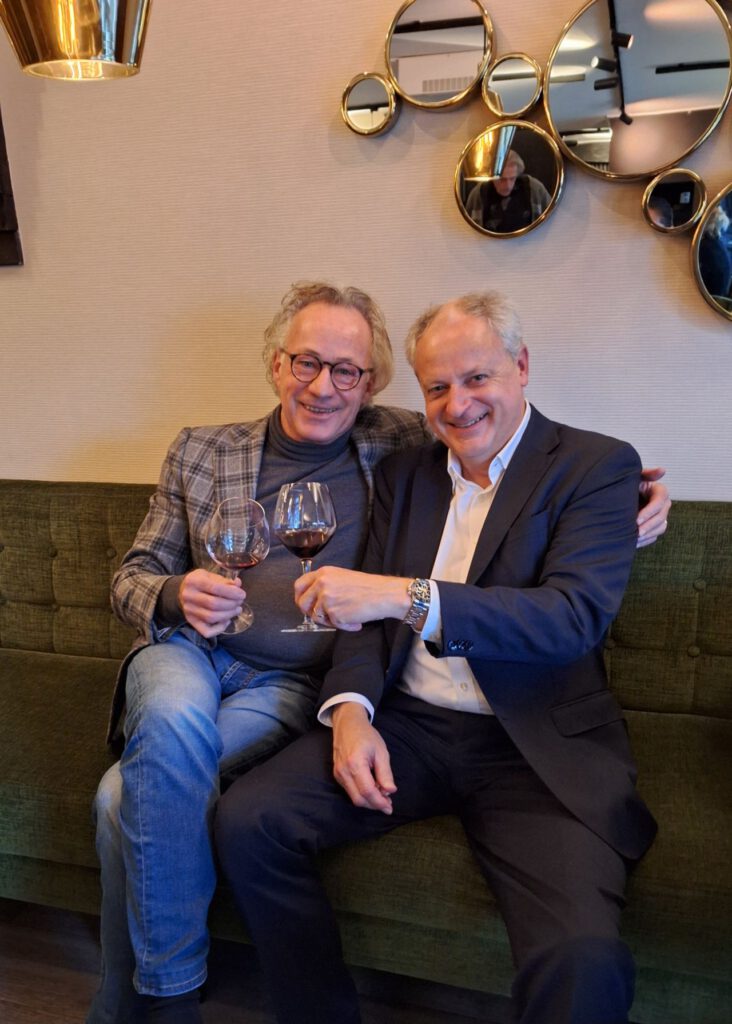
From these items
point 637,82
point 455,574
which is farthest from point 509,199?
point 455,574

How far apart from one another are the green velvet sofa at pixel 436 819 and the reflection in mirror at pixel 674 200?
63 cm

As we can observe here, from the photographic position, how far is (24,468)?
8.91 feet

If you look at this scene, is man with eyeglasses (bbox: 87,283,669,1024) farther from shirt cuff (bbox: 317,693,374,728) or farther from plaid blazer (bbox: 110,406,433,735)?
shirt cuff (bbox: 317,693,374,728)

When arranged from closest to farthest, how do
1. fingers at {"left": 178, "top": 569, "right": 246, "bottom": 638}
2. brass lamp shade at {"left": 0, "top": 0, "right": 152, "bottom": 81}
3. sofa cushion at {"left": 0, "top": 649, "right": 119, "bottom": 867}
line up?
1. brass lamp shade at {"left": 0, "top": 0, "right": 152, "bottom": 81}
2. fingers at {"left": 178, "top": 569, "right": 246, "bottom": 638}
3. sofa cushion at {"left": 0, "top": 649, "right": 119, "bottom": 867}

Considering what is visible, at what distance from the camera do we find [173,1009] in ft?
4.98

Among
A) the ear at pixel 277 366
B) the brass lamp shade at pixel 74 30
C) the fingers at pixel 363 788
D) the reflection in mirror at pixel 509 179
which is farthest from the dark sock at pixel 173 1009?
the reflection in mirror at pixel 509 179

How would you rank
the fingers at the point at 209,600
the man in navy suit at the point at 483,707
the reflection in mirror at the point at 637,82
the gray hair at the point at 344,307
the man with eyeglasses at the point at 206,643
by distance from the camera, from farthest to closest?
1. the gray hair at the point at 344,307
2. the reflection in mirror at the point at 637,82
3. the fingers at the point at 209,600
4. the man with eyeglasses at the point at 206,643
5. the man in navy suit at the point at 483,707

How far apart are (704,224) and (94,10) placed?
4.67 feet

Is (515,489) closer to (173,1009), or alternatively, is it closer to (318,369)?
(318,369)

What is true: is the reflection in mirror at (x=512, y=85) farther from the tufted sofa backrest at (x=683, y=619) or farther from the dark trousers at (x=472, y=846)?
the dark trousers at (x=472, y=846)

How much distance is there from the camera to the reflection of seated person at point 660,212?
6.43 ft

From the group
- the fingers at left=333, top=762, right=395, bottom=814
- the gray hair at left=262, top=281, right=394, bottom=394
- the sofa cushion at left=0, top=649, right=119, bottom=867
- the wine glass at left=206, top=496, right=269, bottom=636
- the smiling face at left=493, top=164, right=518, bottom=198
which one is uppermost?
the smiling face at left=493, top=164, right=518, bottom=198

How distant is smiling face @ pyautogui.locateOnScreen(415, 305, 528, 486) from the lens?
5.51 ft

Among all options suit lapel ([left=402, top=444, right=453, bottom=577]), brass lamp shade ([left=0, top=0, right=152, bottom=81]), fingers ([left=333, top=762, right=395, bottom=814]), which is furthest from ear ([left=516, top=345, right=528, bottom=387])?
brass lamp shade ([left=0, top=0, right=152, bottom=81])
